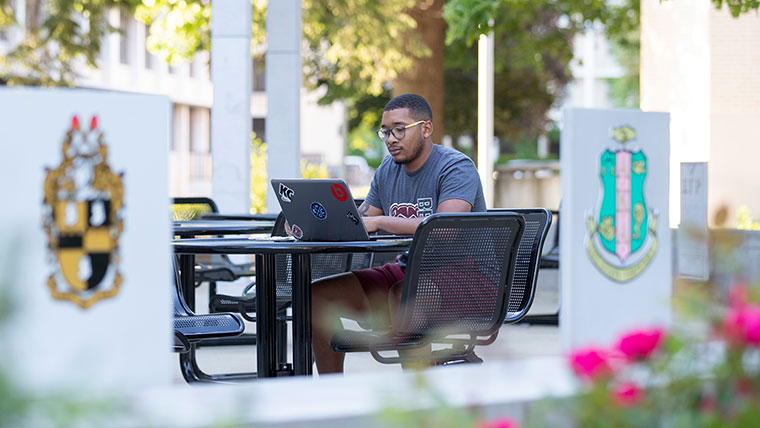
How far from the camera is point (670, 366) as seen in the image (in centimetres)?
176

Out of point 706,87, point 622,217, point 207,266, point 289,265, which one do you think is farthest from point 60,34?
point 622,217

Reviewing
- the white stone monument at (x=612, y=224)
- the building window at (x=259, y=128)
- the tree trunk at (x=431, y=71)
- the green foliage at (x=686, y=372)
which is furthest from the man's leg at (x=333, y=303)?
the building window at (x=259, y=128)

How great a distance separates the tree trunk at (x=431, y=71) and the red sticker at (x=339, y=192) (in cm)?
1245

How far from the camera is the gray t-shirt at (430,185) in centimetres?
479

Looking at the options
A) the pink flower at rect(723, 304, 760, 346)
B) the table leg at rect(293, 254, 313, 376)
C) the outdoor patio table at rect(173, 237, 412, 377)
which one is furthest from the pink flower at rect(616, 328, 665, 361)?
the table leg at rect(293, 254, 313, 376)

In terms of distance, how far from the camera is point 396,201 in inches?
200

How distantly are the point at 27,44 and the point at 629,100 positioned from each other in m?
43.9

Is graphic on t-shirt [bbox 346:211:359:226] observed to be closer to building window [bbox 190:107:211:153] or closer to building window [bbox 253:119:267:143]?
building window [bbox 190:107:211:153]

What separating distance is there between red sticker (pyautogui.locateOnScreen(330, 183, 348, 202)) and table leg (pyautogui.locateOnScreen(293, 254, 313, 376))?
0.30m

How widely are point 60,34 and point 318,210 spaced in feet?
44.2

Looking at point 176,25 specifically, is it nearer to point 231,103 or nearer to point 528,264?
point 231,103

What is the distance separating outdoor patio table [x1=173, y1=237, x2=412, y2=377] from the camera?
3.77 m

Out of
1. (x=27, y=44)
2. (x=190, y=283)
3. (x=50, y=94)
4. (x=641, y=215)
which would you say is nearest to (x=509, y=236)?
(x=641, y=215)

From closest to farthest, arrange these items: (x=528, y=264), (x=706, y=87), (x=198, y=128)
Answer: (x=528, y=264) < (x=706, y=87) < (x=198, y=128)
